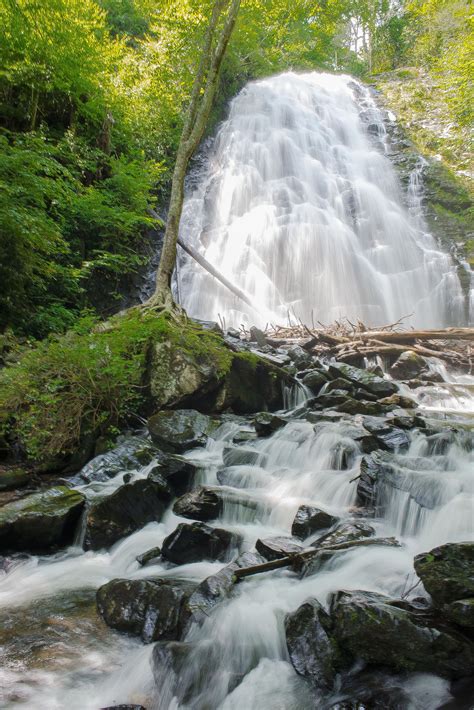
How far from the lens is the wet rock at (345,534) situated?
3509 mm

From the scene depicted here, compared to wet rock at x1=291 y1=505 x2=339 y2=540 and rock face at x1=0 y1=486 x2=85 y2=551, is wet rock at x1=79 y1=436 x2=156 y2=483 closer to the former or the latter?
rock face at x1=0 y1=486 x2=85 y2=551

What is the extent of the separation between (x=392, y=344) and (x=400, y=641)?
8.72 meters

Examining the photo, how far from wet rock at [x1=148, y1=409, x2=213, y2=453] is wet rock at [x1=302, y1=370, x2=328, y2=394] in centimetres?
242

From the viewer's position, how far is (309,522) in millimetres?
3850

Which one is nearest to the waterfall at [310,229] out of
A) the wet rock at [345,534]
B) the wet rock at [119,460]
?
the wet rock at [119,460]

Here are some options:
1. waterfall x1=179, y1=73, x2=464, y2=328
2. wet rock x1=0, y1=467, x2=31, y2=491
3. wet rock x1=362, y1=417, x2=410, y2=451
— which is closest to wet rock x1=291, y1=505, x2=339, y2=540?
wet rock x1=362, y1=417, x2=410, y2=451

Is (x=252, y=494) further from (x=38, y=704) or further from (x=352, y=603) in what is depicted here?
(x=38, y=704)

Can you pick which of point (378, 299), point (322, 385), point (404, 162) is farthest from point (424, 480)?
point (404, 162)

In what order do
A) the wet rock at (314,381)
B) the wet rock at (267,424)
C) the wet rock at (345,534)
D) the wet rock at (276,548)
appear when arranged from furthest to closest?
the wet rock at (314,381)
the wet rock at (267,424)
the wet rock at (345,534)
the wet rock at (276,548)

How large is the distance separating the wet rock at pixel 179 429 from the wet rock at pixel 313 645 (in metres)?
3.31

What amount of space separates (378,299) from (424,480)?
39.4ft

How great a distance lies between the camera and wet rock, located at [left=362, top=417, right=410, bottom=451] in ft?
17.3

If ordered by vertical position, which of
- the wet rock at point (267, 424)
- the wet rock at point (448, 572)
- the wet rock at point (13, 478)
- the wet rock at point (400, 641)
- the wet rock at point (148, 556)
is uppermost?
the wet rock at point (267, 424)

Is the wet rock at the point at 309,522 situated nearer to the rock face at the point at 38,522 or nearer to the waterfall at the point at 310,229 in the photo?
the rock face at the point at 38,522
